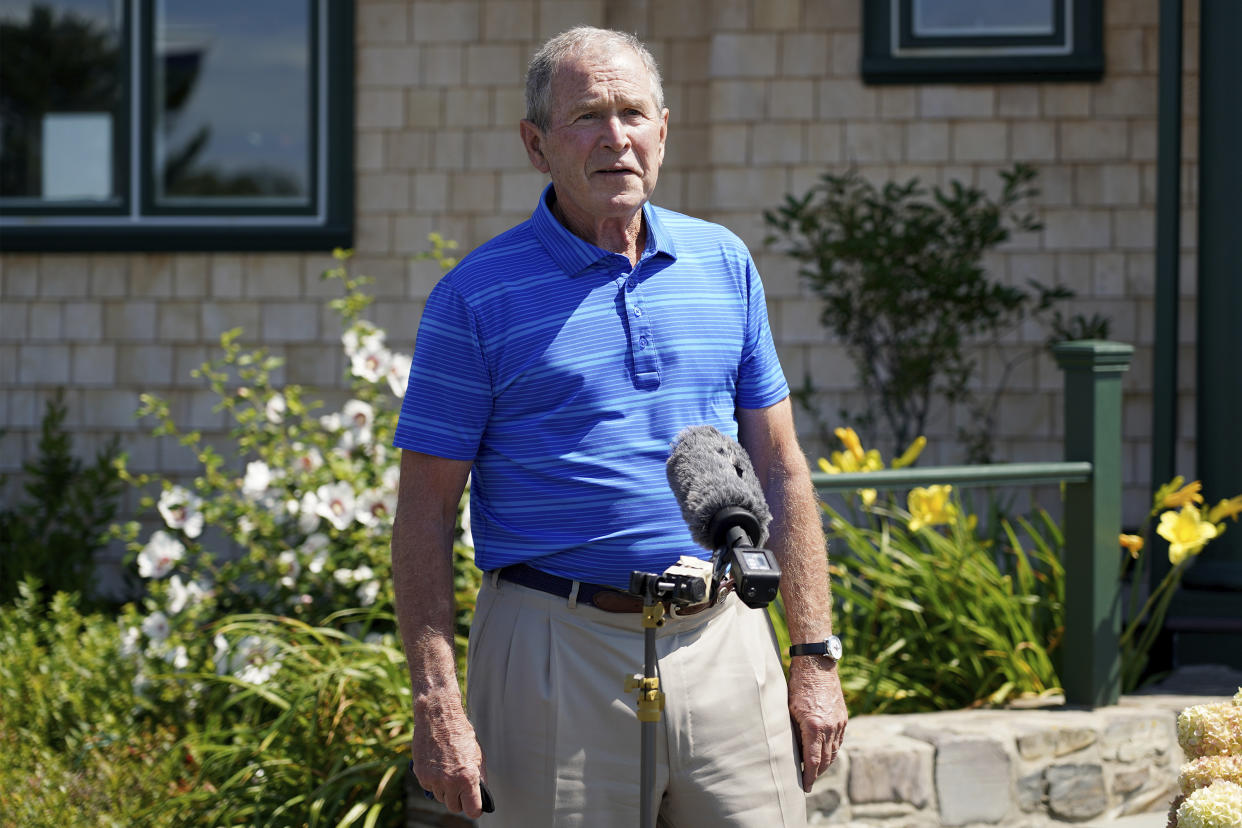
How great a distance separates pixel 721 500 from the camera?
175 centimetres

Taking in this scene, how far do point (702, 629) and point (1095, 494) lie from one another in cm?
235

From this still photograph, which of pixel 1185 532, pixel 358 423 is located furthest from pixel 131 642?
pixel 1185 532

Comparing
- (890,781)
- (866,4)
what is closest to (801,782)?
(890,781)

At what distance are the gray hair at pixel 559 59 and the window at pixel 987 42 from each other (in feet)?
15.3

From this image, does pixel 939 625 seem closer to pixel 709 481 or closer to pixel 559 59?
pixel 559 59

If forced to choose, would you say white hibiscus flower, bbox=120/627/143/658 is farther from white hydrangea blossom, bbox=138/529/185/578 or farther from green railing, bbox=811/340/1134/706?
green railing, bbox=811/340/1134/706

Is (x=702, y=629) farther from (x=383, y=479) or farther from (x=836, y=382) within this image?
(x=836, y=382)

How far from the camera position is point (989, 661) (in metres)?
4.31

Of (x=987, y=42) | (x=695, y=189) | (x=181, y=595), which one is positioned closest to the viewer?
(x=181, y=595)

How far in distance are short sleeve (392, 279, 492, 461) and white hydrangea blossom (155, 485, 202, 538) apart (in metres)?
2.62

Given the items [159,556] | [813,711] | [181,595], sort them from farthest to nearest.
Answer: [159,556] < [181,595] < [813,711]

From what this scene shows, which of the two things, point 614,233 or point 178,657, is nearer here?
point 614,233

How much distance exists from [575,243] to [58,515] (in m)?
5.24

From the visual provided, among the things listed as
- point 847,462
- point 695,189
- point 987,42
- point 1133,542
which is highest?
point 987,42
